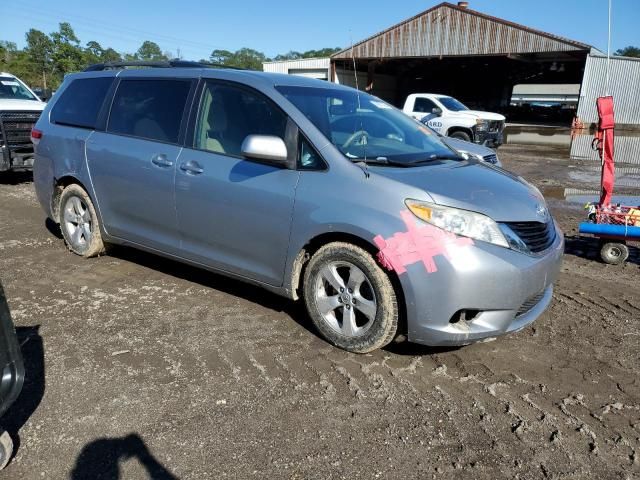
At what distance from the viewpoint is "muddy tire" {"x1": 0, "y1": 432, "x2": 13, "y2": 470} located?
2.33 metres

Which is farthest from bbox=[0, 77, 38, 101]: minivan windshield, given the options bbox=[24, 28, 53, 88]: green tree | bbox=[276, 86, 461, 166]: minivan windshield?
bbox=[24, 28, 53, 88]: green tree

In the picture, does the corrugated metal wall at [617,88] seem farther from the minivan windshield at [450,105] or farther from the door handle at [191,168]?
the door handle at [191,168]

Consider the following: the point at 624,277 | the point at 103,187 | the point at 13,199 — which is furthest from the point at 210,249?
the point at 13,199

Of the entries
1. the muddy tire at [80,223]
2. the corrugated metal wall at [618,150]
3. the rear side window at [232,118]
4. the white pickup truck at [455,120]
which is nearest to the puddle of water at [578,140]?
the corrugated metal wall at [618,150]

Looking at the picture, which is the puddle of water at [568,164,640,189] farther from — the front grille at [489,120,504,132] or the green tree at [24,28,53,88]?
the green tree at [24,28,53,88]

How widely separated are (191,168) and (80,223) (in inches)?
74.2

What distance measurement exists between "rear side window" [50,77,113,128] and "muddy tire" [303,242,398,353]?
2.84 m

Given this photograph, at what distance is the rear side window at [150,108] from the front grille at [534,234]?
2662 mm

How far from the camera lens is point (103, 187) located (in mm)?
4645

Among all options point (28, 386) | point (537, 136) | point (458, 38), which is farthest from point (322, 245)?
point (458, 38)

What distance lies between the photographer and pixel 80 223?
5.12 m

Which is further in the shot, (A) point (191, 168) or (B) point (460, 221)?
(A) point (191, 168)

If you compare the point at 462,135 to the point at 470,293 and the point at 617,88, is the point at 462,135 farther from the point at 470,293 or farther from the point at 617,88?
the point at 617,88

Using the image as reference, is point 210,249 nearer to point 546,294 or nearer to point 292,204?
point 292,204
